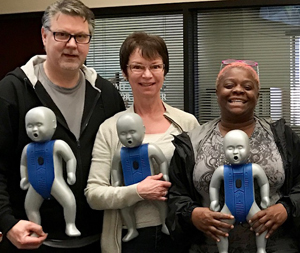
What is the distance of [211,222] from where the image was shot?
1825 mm

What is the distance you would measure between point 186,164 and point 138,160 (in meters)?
0.19

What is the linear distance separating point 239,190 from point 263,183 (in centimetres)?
9

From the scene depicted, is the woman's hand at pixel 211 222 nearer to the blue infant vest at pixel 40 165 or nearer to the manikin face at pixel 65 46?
the blue infant vest at pixel 40 165

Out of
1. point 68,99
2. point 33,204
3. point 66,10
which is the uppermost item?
point 66,10

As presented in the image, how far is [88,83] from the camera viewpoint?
223cm

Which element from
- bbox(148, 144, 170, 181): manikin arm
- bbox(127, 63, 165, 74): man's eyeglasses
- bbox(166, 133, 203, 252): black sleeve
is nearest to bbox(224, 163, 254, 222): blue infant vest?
bbox(166, 133, 203, 252): black sleeve

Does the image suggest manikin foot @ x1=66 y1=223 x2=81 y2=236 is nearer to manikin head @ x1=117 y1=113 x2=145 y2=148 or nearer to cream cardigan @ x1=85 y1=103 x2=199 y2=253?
cream cardigan @ x1=85 y1=103 x2=199 y2=253

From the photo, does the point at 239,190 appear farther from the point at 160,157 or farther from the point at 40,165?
the point at 40,165

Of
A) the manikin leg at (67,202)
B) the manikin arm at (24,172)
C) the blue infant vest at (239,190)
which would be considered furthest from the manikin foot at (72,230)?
the blue infant vest at (239,190)

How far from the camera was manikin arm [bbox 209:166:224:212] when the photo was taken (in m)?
1.83

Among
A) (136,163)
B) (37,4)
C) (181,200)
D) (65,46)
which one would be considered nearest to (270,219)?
(181,200)

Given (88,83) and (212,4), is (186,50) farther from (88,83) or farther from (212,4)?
(88,83)

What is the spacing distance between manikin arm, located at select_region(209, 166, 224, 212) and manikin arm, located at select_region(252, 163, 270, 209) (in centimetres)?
12

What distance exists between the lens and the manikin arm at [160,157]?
2.00 m
